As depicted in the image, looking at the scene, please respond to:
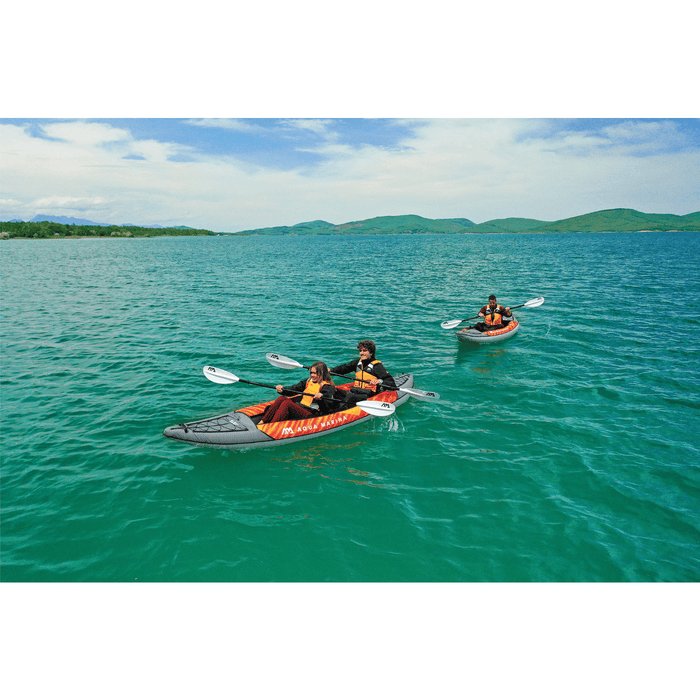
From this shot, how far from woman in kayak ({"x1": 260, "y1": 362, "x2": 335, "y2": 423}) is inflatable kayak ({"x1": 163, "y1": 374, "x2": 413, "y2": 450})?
0.61 feet

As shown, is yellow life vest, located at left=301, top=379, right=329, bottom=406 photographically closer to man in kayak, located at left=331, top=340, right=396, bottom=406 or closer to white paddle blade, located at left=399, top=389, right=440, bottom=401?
man in kayak, located at left=331, top=340, right=396, bottom=406

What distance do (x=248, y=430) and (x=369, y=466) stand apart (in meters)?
3.02

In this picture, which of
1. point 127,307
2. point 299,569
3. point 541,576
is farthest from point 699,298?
point 127,307

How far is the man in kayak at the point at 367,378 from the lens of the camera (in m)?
10.9

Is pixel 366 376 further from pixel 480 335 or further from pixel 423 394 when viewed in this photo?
pixel 480 335

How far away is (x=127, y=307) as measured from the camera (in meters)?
25.1

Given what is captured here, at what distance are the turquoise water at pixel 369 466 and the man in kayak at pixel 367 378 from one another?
2.96ft

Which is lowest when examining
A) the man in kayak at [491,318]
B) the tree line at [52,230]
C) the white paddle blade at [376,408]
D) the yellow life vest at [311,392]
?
the white paddle blade at [376,408]

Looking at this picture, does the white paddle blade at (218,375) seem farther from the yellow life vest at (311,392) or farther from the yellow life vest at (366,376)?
the yellow life vest at (366,376)

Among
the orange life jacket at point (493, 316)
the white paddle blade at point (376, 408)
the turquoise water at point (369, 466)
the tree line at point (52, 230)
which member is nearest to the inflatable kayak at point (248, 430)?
the turquoise water at point (369, 466)

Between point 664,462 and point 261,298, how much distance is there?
2513 centimetres

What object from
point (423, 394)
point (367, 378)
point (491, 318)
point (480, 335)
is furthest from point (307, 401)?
point (491, 318)

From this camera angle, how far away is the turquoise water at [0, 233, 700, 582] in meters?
6.61

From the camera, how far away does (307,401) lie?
1020 centimetres
